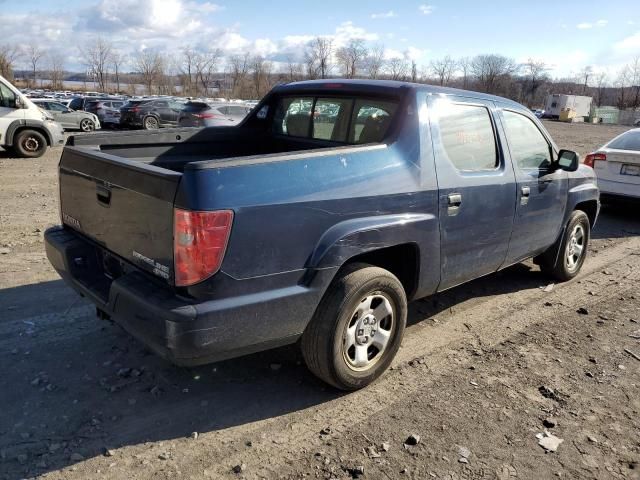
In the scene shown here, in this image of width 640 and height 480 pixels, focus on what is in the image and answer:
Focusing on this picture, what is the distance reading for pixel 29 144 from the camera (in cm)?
1360

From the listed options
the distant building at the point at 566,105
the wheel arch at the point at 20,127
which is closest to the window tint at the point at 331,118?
the wheel arch at the point at 20,127

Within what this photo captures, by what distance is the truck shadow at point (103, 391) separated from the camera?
9.39ft

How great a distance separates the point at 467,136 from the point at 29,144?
1303 centimetres

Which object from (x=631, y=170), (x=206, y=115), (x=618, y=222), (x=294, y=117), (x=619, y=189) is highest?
A: (x=294, y=117)

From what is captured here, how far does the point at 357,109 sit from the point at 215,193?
1.82m

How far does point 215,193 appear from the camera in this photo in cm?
256

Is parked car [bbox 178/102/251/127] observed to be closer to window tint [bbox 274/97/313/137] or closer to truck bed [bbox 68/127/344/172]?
truck bed [bbox 68/127/344/172]

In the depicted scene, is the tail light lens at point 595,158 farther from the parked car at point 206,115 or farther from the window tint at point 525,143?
the parked car at point 206,115

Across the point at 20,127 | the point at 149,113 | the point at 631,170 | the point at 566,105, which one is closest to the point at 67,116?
the point at 149,113

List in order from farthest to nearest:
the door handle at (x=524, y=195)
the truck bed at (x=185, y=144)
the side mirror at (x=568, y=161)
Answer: the side mirror at (x=568, y=161) < the door handle at (x=524, y=195) < the truck bed at (x=185, y=144)

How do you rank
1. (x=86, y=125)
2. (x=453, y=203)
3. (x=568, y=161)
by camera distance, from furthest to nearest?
(x=86, y=125), (x=568, y=161), (x=453, y=203)

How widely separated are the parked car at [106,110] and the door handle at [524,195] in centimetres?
2359

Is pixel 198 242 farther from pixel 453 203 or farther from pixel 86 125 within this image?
pixel 86 125

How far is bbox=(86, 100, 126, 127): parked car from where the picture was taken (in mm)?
25219
